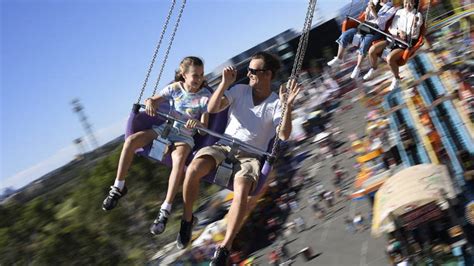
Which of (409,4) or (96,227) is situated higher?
(409,4)

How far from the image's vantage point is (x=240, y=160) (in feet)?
12.9

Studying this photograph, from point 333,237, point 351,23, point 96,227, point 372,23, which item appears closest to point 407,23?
point 372,23

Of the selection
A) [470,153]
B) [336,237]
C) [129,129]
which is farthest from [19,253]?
[129,129]

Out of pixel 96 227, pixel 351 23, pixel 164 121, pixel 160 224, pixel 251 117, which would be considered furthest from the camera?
pixel 96 227

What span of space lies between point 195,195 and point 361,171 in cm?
941

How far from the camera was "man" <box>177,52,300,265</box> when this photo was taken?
372 cm

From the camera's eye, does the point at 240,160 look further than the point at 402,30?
No

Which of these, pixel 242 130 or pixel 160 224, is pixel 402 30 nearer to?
pixel 242 130

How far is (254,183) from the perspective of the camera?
3752 mm

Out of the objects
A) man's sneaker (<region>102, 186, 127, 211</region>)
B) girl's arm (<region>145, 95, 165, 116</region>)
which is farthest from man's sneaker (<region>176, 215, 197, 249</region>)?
girl's arm (<region>145, 95, 165, 116</region>)

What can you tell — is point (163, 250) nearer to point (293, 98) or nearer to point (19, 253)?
point (19, 253)

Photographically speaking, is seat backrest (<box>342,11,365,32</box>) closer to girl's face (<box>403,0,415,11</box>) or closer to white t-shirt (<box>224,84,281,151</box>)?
girl's face (<box>403,0,415,11</box>)

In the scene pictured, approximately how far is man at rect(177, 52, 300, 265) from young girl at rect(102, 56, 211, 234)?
120mm

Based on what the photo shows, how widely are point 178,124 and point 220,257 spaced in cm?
93
